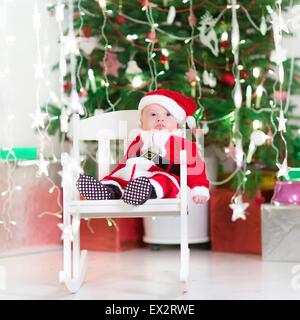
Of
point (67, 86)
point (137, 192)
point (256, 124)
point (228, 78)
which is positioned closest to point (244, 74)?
point (228, 78)

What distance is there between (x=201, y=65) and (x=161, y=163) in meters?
0.77

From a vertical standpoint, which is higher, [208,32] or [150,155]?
[208,32]

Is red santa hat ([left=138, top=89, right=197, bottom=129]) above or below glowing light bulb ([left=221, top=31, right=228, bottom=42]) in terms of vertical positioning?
below

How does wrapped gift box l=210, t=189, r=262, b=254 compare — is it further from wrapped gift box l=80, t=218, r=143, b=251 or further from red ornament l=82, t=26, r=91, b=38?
red ornament l=82, t=26, r=91, b=38

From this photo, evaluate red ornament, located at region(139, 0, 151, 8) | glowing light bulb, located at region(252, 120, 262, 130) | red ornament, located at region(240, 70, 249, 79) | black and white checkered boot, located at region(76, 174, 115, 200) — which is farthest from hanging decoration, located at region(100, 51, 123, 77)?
black and white checkered boot, located at region(76, 174, 115, 200)

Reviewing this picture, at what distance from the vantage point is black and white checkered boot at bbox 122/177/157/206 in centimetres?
197

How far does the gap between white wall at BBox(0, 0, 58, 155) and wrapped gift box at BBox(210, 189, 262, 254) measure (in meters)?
0.87

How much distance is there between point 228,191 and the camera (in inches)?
114

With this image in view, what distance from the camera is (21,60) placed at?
3.08 meters

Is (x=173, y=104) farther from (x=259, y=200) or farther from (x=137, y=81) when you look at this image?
(x=259, y=200)

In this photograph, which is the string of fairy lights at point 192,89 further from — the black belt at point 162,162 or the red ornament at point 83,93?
the black belt at point 162,162
